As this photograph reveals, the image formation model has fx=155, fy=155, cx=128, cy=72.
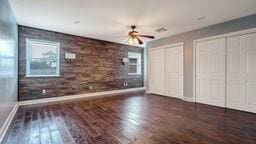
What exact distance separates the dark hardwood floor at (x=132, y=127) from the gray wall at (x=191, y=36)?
1.58 m

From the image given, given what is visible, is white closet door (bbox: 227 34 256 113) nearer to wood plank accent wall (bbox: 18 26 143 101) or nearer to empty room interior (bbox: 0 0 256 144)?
empty room interior (bbox: 0 0 256 144)

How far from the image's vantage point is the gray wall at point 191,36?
13.1ft

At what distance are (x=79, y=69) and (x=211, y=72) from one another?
4.67 meters

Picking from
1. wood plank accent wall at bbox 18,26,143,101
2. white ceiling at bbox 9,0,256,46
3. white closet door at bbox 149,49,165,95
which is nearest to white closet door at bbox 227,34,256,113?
white ceiling at bbox 9,0,256,46

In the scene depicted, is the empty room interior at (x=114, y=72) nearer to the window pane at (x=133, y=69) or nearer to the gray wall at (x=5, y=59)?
the gray wall at (x=5, y=59)

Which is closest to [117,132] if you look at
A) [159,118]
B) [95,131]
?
[95,131]

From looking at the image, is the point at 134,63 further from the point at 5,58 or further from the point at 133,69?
the point at 5,58

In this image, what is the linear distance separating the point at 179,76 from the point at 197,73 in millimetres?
773

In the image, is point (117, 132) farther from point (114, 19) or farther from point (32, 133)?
point (114, 19)

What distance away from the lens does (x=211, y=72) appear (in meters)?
4.76

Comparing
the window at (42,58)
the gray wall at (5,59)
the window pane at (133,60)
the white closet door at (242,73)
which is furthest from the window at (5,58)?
the window pane at (133,60)

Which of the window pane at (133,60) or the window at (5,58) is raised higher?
the window pane at (133,60)

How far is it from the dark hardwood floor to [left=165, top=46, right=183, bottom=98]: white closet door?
Answer: 1.90m

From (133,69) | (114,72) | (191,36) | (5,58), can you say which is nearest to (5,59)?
(5,58)
